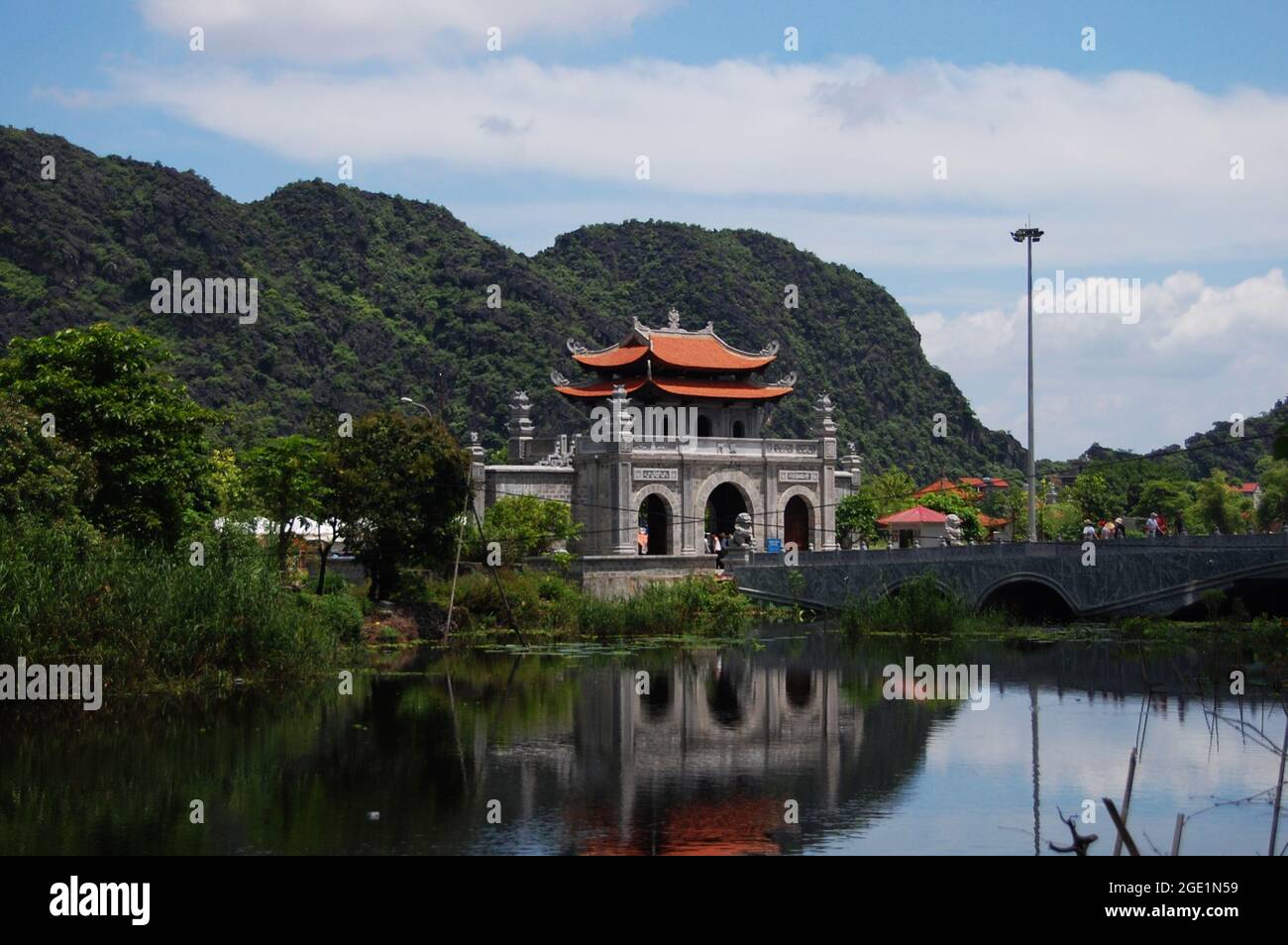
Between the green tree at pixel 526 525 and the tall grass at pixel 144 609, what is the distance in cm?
1657

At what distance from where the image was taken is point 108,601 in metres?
31.6

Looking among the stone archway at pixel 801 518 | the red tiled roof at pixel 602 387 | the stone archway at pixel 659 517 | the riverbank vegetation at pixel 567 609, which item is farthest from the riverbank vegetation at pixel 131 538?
the stone archway at pixel 801 518

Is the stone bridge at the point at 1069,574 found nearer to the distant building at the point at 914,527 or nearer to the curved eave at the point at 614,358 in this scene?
the distant building at the point at 914,527

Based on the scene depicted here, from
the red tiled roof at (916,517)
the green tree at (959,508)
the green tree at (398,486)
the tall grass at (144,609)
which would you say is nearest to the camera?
the tall grass at (144,609)

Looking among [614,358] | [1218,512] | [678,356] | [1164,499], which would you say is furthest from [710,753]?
[1164,499]

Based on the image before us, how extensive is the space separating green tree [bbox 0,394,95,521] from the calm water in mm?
4548

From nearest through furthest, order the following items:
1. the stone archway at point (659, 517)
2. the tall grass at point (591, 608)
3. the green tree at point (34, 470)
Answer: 1. the green tree at point (34, 470)
2. the tall grass at point (591, 608)
3. the stone archway at point (659, 517)

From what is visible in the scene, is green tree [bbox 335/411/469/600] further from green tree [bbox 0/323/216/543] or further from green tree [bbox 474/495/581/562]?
green tree [bbox 0/323/216/543]

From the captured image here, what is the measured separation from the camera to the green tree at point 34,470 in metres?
32.8

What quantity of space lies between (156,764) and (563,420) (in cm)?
8180
